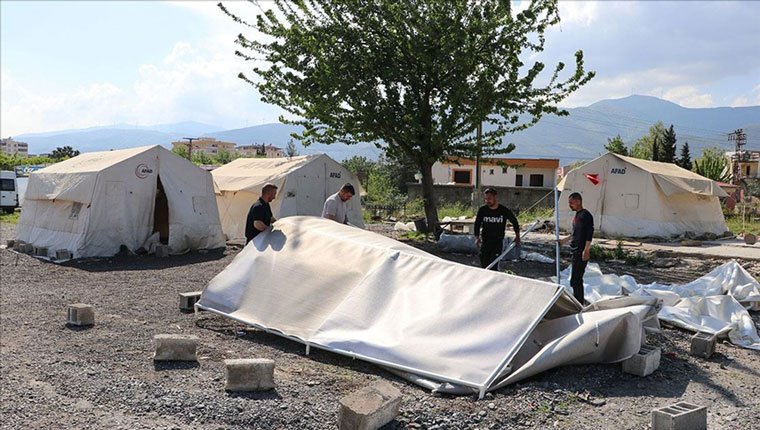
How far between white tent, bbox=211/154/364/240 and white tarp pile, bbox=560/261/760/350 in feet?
27.7

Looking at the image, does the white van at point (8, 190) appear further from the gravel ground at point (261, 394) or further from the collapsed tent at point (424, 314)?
the collapsed tent at point (424, 314)

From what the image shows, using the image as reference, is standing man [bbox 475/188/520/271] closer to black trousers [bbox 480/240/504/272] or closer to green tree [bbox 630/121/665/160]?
black trousers [bbox 480/240/504/272]

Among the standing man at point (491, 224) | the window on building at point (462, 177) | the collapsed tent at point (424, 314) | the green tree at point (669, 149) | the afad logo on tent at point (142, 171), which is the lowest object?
the collapsed tent at point (424, 314)

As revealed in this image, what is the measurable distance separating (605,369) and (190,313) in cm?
514

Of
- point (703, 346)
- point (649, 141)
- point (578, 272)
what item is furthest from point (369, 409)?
point (649, 141)

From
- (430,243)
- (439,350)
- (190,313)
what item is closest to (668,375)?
(439,350)

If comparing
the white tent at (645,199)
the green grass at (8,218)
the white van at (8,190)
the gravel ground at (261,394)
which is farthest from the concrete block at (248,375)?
the white van at (8,190)

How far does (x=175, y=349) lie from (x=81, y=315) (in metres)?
2.25

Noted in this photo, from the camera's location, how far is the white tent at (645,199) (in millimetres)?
20656

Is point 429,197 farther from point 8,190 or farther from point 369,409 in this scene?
point 8,190

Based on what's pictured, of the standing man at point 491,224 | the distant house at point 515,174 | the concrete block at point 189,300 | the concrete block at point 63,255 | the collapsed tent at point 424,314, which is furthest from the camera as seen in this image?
the distant house at point 515,174

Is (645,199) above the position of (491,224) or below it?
above

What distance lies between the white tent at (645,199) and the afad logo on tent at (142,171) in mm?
14231

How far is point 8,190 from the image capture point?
95.8 feet
